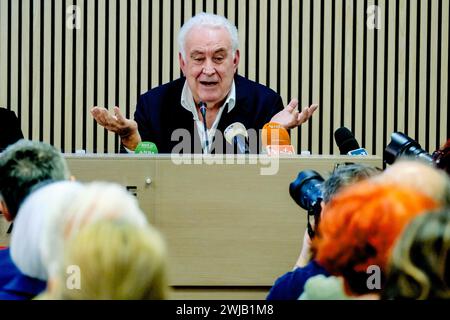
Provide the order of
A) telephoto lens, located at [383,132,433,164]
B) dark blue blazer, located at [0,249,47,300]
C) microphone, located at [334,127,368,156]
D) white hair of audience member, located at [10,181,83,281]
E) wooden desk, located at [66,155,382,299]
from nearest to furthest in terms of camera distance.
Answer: white hair of audience member, located at [10,181,83,281], dark blue blazer, located at [0,249,47,300], telephoto lens, located at [383,132,433,164], wooden desk, located at [66,155,382,299], microphone, located at [334,127,368,156]

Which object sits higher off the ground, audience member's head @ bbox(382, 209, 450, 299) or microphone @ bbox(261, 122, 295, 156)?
microphone @ bbox(261, 122, 295, 156)

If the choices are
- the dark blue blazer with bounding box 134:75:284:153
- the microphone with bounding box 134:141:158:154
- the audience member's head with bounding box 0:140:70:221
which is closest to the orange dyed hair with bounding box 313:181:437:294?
the audience member's head with bounding box 0:140:70:221

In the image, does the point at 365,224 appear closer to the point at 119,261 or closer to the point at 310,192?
the point at 119,261

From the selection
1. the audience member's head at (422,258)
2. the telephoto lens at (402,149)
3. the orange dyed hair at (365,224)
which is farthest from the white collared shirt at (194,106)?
the audience member's head at (422,258)

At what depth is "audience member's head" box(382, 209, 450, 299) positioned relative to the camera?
1.32m

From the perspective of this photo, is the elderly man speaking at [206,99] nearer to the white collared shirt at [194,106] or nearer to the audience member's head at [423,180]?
the white collared shirt at [194,106]

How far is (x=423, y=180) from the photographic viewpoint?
163 centimetres

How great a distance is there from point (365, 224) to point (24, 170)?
1.05m

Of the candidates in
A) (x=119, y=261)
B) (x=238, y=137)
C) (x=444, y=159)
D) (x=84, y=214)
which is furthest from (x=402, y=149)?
(x=119, y=261)

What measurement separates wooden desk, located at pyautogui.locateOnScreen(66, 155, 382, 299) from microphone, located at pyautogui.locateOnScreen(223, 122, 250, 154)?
0.21 meters

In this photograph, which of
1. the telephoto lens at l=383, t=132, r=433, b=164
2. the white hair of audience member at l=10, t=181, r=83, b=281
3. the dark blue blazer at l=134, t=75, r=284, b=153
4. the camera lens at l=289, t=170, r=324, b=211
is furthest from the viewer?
the dark blue blazer at l=134, t=75, r=284, b=153

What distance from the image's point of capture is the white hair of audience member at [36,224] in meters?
1.54

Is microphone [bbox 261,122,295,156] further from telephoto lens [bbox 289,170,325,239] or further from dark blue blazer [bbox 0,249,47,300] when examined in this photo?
dark blue blazer [bbox 0,249,47,300]

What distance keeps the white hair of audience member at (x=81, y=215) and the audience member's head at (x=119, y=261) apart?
0.27ft
